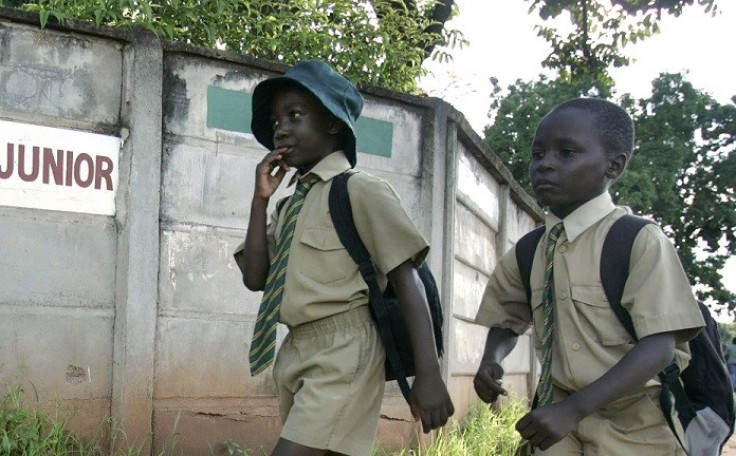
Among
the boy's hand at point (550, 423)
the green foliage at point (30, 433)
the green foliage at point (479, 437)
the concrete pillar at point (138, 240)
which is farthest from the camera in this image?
the green foliage at point (479, 437)

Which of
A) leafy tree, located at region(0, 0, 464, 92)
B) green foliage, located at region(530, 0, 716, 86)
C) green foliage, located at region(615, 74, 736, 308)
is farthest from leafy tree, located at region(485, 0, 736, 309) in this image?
leafy tree, located at region(0, 0, 464, 92)

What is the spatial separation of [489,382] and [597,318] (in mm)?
358

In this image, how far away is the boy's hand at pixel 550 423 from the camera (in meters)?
2.34

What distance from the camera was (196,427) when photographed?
4621 millimetres

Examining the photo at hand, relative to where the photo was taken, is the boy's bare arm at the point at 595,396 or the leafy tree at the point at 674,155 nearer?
the boy's bare arm at the point at 595,396

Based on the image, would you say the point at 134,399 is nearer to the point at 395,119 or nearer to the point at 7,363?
the point at 7,363

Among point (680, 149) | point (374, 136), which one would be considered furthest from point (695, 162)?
point (374, 136)

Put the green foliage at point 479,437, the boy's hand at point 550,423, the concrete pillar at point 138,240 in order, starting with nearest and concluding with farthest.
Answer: the boy's hand at point 550,423 < the concrete pillar at point 138,240 < the green foliage at point 479,437

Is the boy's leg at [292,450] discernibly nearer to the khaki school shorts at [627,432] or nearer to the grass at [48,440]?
the khaki school shorts at [627,432]

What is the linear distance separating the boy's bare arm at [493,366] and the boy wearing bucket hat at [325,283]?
0.13 metres

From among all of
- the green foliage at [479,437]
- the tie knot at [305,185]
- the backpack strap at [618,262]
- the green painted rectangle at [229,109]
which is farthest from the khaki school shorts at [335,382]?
the green foliage at [479,437]

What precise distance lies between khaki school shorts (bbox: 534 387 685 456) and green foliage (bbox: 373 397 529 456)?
2555mm

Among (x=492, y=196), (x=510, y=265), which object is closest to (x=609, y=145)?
(x=510, y=265)

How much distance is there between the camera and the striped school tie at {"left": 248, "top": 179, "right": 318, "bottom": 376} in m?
2.80
